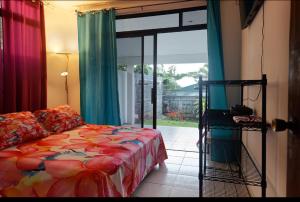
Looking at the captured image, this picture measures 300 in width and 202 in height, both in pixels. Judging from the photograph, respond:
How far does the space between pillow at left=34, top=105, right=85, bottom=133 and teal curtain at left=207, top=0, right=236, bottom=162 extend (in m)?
1.63

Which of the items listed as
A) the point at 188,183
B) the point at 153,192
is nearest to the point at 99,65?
the point at 188,183

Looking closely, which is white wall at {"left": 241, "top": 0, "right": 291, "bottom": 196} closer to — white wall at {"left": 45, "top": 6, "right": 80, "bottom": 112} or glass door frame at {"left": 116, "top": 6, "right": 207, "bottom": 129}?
glass door frame at {"left": 116, "top": 6, "right": 207, "bottom": 129}

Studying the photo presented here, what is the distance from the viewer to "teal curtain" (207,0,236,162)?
1.45 meters

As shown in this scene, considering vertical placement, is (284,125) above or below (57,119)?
above

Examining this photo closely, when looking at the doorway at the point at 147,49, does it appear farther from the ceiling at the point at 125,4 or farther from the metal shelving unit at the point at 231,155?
the metal shelving unit at the point at 231,155

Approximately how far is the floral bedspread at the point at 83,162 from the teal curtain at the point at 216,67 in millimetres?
618

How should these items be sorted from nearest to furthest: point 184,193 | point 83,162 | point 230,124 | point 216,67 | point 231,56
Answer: point 184,193, point 230,124, point 83,162, point 231,56, point 216,67

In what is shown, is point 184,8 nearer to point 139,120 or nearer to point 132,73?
point 132,73

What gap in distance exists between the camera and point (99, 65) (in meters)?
3.05

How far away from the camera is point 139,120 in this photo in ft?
9.94

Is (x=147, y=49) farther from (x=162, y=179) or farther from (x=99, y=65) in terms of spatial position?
(x=162, y=179)

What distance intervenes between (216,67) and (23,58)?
85.1 inches

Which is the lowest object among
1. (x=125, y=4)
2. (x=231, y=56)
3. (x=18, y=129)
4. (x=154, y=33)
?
(x=18, y=129)

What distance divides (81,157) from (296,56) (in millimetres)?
1280
